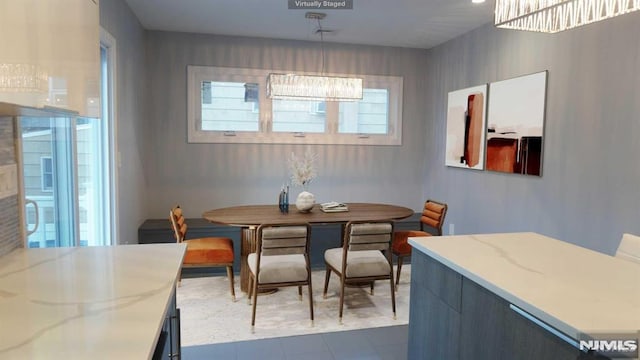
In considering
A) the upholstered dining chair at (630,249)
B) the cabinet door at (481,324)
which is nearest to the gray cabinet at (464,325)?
the cabinet door at (481,324)

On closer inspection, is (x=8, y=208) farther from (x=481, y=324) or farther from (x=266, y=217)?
(x=266, y=217)

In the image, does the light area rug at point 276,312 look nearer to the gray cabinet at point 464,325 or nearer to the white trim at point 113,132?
the white trim at point 113,132

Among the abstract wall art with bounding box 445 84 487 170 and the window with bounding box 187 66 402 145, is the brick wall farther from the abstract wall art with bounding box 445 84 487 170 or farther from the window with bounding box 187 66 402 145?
the abstract wall art with bounding box 445 84 487 170

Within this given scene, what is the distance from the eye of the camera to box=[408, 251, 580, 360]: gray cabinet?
1.35 metres

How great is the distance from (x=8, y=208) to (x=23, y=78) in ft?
2.68

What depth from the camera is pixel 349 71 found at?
5375mm

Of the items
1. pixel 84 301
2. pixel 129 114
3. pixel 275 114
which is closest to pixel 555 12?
pixel 84 301

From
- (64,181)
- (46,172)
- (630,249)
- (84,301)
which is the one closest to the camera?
(84,301)

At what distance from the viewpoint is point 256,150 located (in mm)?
5199

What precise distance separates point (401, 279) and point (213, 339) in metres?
2.05

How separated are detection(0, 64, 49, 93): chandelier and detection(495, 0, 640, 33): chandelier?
176 cm

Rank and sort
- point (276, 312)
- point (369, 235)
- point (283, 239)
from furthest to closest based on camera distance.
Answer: point (276, 312) → point (369, 235) → point (283, 239)

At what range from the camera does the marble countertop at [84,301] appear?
40.5 inches

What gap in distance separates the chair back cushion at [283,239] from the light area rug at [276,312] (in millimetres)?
578
